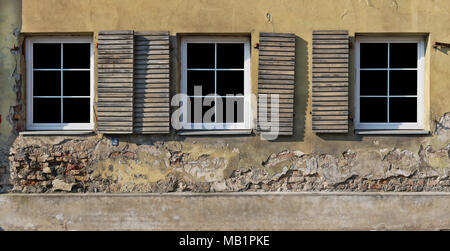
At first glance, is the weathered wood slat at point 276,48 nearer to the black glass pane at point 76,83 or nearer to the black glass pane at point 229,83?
the black glass pane at point 229,83

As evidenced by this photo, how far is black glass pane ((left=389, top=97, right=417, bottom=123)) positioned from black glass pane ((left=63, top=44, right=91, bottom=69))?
390cm

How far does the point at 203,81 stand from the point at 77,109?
5.42 ft

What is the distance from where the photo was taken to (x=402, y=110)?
7.24 metres

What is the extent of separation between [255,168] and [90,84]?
235 centimetres

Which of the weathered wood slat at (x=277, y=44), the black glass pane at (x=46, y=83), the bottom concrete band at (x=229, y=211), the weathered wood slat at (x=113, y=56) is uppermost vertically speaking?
the weathered wood slat at (x=277, y=44)

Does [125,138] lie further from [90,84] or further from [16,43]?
[16,43]

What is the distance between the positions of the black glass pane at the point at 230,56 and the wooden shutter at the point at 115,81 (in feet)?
3.66

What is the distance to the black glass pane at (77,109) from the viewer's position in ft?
23.9

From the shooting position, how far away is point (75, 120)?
7289 mm

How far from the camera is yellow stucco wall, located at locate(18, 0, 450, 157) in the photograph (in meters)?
7.07

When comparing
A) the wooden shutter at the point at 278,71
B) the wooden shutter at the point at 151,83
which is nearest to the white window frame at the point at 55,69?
the wooden shutter at the point at 151,83

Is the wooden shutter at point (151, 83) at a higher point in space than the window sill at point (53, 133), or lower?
higher

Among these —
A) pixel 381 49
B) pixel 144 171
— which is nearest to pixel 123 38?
pixel 144 171

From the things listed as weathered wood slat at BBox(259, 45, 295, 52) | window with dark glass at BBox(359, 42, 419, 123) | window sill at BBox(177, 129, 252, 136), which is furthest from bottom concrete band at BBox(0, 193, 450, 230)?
weathered wood slat at BBox(259, 45, 295, 52)
